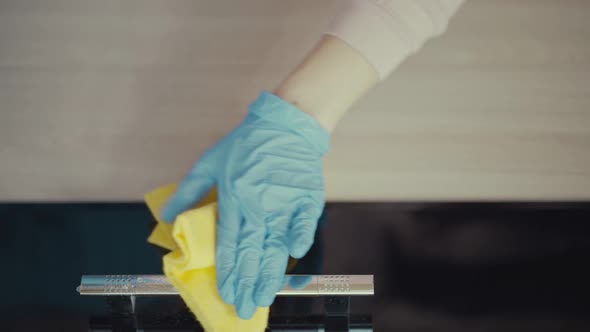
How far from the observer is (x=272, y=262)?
2.62 ft

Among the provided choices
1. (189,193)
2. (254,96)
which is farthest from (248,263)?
(254,96)

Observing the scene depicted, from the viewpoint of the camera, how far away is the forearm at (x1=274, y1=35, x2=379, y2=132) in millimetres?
858

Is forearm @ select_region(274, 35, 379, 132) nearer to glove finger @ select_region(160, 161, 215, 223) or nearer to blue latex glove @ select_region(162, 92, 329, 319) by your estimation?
blue latex glove @ select_region(162, 92, 329, 319)

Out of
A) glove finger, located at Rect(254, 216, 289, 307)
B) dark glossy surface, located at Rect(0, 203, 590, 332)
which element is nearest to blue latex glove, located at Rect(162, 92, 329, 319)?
glove finger, located at Rect(254, 216, 289, 307)

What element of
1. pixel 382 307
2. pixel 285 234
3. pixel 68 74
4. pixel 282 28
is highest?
pixel 282 28

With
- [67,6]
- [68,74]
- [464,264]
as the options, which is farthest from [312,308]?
[67,6]

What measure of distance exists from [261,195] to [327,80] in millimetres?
215

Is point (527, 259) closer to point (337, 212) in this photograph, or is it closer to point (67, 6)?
point (337, 212)

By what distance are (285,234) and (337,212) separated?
0.15 metres

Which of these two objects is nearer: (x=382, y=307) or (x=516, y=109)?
(x=382, y=307)

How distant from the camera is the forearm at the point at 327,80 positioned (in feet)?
2.82

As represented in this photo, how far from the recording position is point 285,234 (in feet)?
2.69

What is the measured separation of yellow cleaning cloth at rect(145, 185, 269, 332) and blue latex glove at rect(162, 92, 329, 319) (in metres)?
0.02

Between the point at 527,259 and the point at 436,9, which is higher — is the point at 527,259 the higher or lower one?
the lower one
